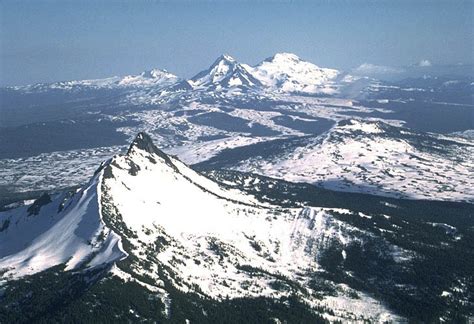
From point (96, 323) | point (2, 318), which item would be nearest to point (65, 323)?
point (96, 323)

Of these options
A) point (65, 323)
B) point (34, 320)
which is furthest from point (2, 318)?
point (65, 323)

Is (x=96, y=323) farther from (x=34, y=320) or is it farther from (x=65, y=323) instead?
(x=34, y=320)

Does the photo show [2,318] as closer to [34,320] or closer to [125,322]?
[34,320]

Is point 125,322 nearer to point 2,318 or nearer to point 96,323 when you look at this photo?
point 96,323

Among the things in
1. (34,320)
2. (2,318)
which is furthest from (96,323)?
(2,318)

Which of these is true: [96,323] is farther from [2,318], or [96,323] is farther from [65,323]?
[2,318]

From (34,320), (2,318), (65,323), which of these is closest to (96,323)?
(65,323)
